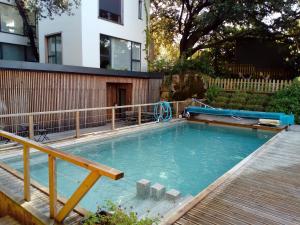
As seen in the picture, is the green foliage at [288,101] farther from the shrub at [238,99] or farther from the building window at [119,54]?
the building window at [119,54]

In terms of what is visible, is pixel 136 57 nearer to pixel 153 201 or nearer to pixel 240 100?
pixel 240 100

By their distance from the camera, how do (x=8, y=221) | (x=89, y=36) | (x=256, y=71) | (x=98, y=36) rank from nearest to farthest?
(x=8, y=221) → (x=89, y=36) → (x=98, y=36) → (x=256, y=71)

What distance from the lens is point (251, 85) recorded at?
1275cm

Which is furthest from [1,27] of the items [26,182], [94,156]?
[26,182]

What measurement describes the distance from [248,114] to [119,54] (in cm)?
678

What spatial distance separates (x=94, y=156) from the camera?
21.4 ft

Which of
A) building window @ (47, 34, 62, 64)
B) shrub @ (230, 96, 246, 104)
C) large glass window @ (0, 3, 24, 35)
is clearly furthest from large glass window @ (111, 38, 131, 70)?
shrub @ (230, 96, 246, 104)

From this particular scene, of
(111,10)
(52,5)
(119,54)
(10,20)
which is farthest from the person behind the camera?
(10,20)

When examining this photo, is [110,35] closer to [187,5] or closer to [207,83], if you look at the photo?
[207,83]

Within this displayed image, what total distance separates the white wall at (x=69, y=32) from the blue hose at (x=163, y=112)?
12.9 ft

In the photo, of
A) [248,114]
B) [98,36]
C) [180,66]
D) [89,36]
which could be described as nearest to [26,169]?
[89,36]

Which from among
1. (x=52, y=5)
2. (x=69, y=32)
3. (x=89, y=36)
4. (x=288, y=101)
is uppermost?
(x=52, y=5)

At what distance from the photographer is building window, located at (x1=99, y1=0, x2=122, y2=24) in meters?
11.2

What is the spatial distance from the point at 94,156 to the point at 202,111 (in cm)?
644
